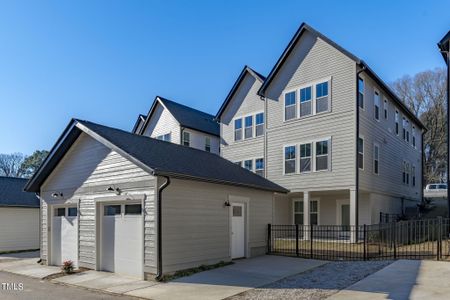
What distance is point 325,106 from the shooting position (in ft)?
67.4

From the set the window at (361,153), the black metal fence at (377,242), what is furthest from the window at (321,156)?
the black metal fence at (377,242)

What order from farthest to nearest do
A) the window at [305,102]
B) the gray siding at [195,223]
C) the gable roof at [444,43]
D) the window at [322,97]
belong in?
the window at [305,102] → the window at [322,97] → the gable roof at [444,43] → the gray siding at [195,223]

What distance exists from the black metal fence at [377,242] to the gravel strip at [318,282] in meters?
1.60

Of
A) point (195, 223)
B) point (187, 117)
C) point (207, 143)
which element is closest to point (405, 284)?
point (195, 223)

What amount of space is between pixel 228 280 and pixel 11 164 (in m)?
72.9

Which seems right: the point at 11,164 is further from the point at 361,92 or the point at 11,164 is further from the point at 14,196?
the point at 361,92

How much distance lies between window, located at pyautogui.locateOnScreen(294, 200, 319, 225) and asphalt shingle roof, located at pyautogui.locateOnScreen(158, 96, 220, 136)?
977 cm

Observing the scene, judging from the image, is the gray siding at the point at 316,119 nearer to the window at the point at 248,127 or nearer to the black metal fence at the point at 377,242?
the window at the point at 248,127

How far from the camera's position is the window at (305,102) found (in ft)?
69.7

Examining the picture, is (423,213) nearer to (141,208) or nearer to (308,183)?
(308,183)

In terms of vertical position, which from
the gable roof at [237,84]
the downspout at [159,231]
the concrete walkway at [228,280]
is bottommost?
the concrete walkway at [228,280]

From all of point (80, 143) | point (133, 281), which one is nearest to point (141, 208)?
point (133, 281)

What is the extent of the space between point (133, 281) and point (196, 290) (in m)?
2.48

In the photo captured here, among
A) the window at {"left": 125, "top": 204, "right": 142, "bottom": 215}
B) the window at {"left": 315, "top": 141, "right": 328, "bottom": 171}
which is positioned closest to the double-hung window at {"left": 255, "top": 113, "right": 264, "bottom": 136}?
the window at {"left": 315, "top": 141, "right": 328, "bottom": 171}
